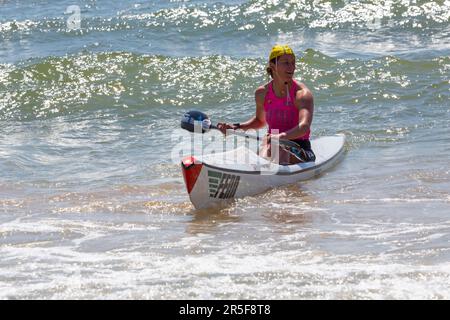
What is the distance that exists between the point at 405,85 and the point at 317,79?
1409mm

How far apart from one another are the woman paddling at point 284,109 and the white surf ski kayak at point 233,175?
162mm

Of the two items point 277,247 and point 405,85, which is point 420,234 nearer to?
point 277,247

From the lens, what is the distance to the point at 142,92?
13.4 metres

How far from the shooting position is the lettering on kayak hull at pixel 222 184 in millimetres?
7281

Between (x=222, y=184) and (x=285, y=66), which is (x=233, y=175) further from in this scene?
(x=285, y=66)

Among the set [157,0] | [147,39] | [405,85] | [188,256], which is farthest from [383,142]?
[157,0]

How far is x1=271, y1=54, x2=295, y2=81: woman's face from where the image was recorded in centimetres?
790

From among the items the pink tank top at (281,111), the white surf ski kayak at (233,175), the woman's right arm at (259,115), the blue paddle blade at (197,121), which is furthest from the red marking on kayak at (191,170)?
the pink tank top at (281,111)

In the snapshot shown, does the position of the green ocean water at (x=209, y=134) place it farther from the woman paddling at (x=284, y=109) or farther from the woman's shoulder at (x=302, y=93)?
the woman's shoulder at (x=302, y=93)

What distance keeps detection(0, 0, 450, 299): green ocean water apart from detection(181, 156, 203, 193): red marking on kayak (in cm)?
26

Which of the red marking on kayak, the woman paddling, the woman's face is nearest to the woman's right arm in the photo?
the woman paddling

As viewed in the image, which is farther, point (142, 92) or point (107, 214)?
point (142, 92)

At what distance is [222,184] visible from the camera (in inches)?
290

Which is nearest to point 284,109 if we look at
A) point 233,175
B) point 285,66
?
point 285,66
